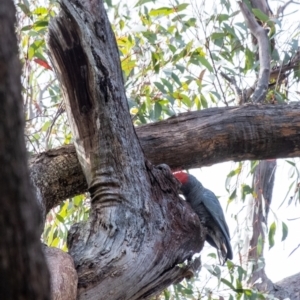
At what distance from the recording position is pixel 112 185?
1497mm

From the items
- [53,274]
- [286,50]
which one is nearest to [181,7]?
[286,50]

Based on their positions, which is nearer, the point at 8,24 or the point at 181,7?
the point at 8,24

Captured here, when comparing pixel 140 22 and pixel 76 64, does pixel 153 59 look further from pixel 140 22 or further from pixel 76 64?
pixel 76 64

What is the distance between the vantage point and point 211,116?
1.91 meters

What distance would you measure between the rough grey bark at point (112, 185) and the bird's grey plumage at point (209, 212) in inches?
17.0

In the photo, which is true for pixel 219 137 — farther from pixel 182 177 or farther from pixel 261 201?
pixel 261 201

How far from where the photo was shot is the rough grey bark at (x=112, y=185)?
4.41 ft

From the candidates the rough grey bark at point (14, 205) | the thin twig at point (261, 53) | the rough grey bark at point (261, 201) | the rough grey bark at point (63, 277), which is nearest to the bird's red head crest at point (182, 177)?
the thin twig at point (261, 53)

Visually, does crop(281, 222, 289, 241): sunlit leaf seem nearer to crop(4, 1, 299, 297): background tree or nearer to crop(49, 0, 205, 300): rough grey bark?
crop(4, 1, 299, 297): background tree

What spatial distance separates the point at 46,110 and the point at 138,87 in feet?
1.43

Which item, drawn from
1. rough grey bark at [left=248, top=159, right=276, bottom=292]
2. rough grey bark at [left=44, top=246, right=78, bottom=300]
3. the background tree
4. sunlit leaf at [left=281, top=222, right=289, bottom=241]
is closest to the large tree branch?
the background tree

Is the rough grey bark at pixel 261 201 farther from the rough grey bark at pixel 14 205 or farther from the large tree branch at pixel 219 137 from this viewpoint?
the rough grey bark at pixel 14 205

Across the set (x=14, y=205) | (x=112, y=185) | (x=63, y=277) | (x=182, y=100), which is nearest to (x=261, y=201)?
(x=182, y=100)

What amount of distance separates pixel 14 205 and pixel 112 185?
110 cm
